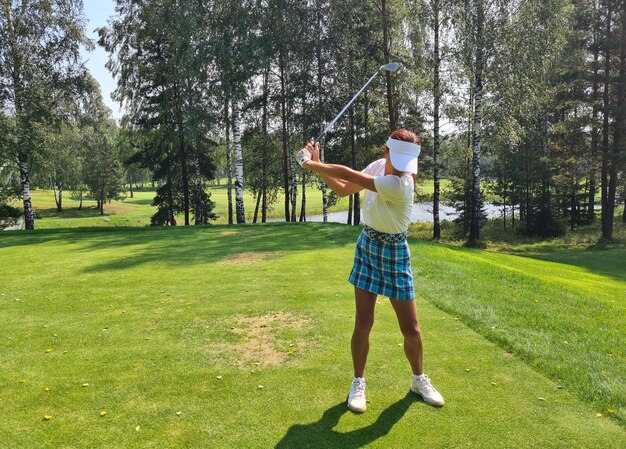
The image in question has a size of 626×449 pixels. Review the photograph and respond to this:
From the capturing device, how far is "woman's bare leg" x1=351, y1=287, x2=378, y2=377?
3.95 meters

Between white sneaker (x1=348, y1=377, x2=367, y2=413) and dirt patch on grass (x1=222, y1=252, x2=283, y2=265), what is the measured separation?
6.34m

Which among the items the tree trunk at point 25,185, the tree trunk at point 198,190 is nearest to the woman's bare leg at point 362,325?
the tree trunk at point 198,190

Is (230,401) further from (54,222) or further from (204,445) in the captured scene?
(54,222)

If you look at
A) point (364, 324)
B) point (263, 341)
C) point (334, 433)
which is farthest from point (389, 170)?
point (263, 341)

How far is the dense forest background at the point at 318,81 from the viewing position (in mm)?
19969

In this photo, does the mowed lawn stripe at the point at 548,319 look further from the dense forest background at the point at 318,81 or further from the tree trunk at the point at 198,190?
the tree trunk at the point at 198,190

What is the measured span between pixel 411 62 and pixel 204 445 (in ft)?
72.0

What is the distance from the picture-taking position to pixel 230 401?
12.8ft

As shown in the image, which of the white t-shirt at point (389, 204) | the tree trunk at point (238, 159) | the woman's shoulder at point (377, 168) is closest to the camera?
the white t-shirt at point (389, 204)

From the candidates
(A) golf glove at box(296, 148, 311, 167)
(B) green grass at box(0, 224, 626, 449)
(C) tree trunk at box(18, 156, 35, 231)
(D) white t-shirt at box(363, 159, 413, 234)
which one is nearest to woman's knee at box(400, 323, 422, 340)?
(B) green grass at box(0, 224, 626, 449)

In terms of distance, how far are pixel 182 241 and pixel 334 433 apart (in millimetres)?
11435

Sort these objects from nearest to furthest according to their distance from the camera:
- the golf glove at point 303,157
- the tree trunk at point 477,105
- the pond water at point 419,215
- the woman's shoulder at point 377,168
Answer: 1. the golf glove at point 303,157
2. the woman's shoulder at point 377,168
3. the tree trunk at point 477,105
4. the pond water at point 419,215

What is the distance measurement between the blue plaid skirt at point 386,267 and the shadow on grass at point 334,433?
1.01m

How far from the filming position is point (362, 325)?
3984 mm
